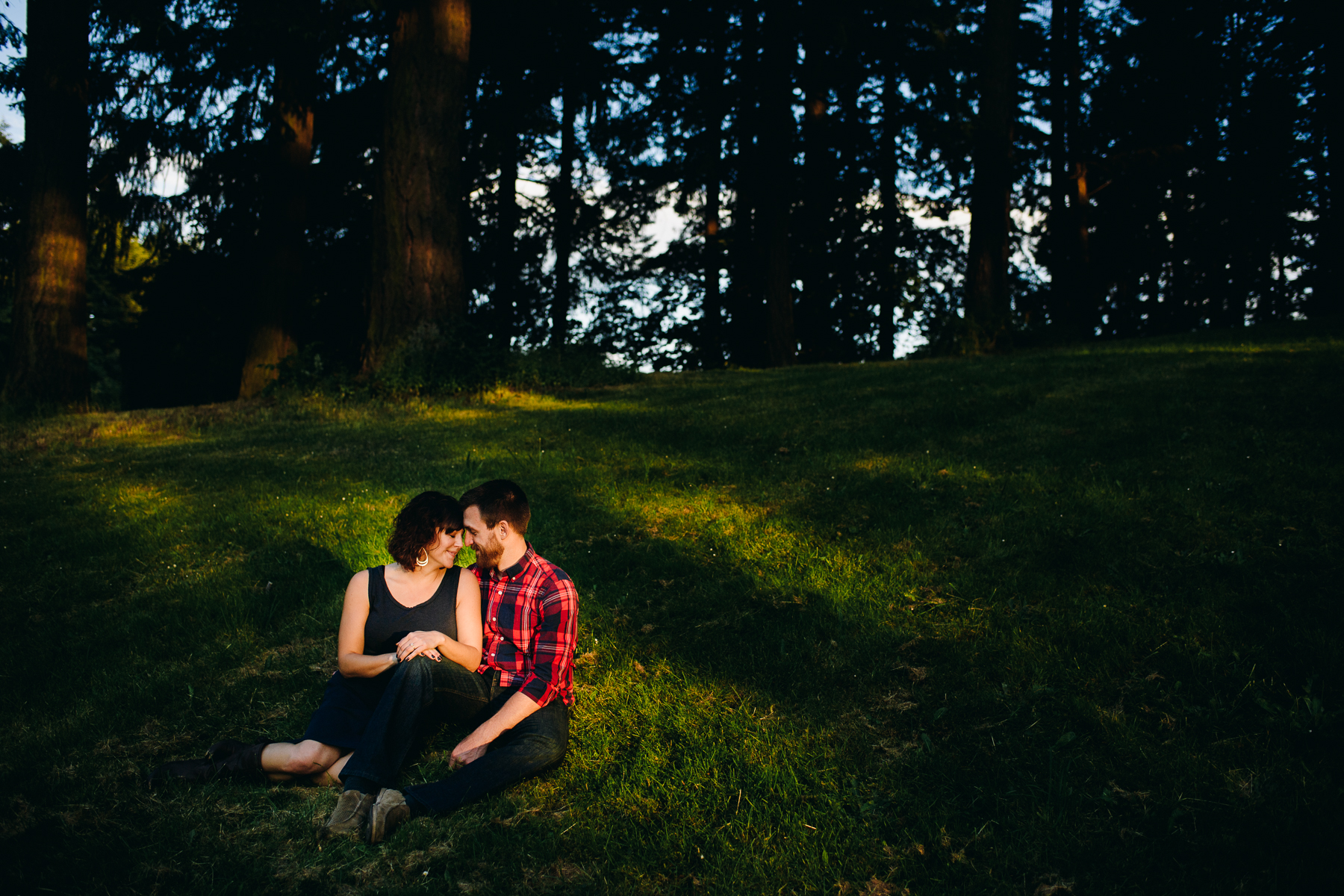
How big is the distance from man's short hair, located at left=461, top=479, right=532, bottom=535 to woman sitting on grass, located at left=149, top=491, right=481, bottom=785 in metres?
0.13

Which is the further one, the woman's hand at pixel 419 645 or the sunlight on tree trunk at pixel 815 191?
the sunlight on tree trunk at pixel 815 191

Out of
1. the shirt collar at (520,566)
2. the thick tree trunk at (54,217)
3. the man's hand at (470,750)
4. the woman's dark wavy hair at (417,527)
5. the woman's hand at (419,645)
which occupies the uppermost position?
the thick tree trunk at (54,217)

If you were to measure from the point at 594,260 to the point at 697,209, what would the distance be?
3973 mm

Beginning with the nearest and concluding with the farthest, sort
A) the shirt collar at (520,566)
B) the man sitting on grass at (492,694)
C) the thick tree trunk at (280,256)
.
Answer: the man sitting on grass at (492,694)
the shirt collar at (520,566)
the thick tree trunk at (280,256)

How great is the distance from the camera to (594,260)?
2636 cm

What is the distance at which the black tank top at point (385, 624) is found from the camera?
4.01 metres

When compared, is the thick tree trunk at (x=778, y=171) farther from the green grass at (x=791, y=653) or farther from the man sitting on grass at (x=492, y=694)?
the man sitting on grass at (x=492, y=694)

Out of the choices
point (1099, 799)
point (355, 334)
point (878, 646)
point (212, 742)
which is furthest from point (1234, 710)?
point (355, 334)

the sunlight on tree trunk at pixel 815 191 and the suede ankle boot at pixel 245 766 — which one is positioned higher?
the sunlight on tree trunk at pixel 815 191

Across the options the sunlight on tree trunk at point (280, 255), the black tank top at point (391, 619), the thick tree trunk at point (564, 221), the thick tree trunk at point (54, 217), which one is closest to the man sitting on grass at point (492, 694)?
the black tank top at point (391, 619)

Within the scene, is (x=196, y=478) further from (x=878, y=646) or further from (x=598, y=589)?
(x=878, y=646)

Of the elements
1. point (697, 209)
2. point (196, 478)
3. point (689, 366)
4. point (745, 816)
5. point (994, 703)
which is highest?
point (697, 209)

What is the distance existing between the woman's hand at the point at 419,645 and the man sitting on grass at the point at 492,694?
0.05 m

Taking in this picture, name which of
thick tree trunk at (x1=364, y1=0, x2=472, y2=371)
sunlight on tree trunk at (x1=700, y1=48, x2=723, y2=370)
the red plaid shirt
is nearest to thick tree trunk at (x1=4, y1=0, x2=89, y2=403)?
thick tree trunk at (x1=364, y1=0, x2=472, y2=371)
